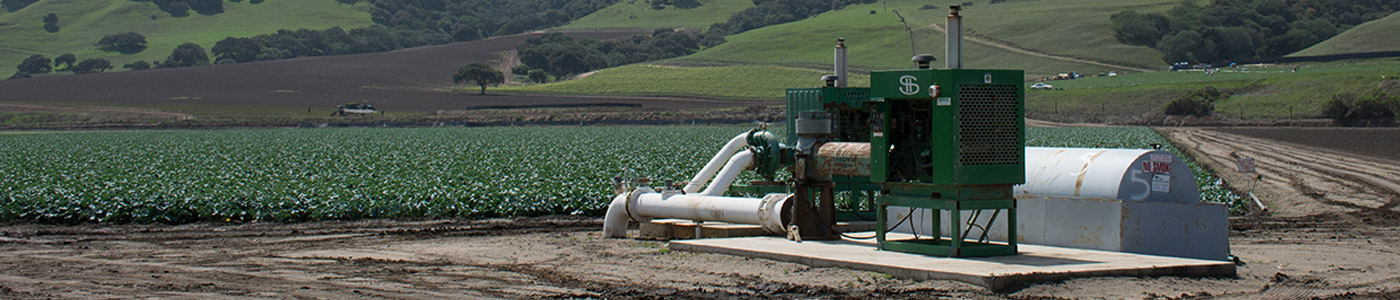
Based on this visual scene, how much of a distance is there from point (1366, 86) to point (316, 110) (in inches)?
3297

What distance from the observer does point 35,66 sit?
16475cm

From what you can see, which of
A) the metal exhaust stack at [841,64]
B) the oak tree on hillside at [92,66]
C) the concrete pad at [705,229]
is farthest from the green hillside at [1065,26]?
the concrete pad at [705,229]

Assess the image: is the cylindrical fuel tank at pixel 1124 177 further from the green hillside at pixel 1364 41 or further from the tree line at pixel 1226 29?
the tree line at pixel 1226 29

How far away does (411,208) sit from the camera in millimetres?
22062

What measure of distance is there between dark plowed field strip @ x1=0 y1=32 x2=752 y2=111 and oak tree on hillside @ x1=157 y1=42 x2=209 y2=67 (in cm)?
1271

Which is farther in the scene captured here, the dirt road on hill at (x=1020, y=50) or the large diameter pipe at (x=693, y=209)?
the dirt road on hill at (x=1020, y=50)

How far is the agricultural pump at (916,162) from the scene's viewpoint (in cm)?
1312

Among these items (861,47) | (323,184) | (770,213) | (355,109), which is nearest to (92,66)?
(355,109)

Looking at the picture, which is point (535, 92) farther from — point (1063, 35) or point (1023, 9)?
point (1023, 9)

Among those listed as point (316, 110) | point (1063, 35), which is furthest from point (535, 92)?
point (1063, 35)

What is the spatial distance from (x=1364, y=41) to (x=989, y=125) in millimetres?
136344

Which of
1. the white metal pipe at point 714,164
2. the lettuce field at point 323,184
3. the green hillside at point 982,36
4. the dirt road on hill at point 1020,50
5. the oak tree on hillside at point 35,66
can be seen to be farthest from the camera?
the oak tree on hillside at point 35,66

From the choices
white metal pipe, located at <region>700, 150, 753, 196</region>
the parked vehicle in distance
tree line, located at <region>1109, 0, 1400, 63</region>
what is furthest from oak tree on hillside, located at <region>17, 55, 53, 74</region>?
white metal pipe, located at <region>700, 150, 753, 196</region>

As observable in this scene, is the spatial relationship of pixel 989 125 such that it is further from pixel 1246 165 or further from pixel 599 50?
pixel 599 50
